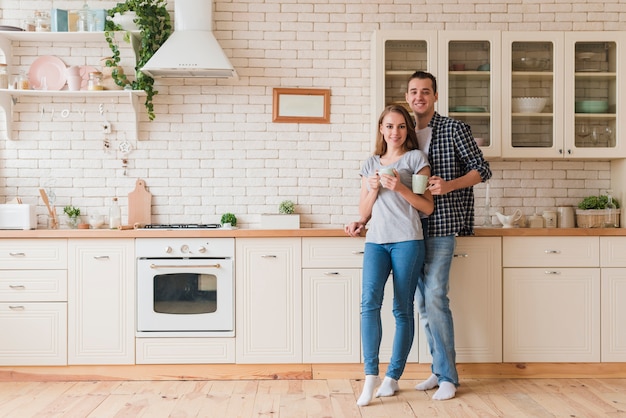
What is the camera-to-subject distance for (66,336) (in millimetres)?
3631

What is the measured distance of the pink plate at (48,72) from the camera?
4168 mm

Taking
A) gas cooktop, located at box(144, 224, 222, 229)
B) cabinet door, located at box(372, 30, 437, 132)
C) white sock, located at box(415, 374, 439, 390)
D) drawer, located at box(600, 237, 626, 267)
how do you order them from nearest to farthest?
1. white sock, located at box(415, 374, 439, 390)
2. drawer, located at box(600, 237, 626, 267)
3. cabinet door, located at box(372, 30, 437, 132)
4. gas cooktop, located at box(144, 224, 222, 229)

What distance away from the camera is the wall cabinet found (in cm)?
395

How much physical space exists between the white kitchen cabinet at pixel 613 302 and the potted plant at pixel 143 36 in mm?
2836

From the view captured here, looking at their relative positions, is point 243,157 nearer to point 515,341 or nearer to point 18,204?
point 18,204

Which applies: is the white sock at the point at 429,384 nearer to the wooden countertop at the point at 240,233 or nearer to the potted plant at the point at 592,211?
the wooden countertop at the point at 240,233

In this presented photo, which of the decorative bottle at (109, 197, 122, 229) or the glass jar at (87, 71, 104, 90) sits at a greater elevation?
the glass jar at (87, 71, 104, 90)

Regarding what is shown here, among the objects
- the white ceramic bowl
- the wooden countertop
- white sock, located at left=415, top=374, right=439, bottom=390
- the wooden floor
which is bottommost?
the wooden floor

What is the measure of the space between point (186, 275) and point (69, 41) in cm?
173

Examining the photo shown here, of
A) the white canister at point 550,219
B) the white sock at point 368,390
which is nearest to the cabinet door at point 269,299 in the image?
the white sock at point 368,390

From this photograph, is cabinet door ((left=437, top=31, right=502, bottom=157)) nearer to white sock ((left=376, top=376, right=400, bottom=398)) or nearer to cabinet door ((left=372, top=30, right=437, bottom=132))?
cabinet door ((left=372, top=30, right=437, bottom=132))

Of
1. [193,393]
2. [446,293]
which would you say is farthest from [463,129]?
[193,393]

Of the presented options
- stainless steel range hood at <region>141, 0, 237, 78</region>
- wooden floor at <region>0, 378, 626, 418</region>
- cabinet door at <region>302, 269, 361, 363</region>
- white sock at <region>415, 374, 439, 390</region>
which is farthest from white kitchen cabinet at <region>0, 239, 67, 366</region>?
white sock at <region>415, 374, 439, 390</region>

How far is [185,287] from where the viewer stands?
3.66 metres
